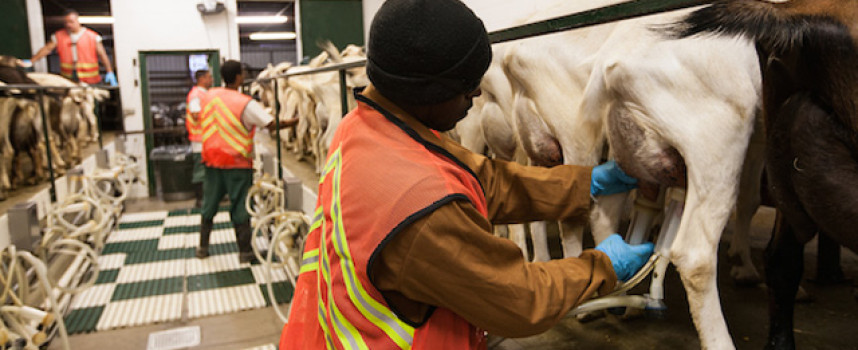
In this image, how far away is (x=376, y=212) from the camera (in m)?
1.17

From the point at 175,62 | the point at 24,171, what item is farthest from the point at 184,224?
the point at 175,62

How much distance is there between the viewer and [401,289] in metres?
1.17

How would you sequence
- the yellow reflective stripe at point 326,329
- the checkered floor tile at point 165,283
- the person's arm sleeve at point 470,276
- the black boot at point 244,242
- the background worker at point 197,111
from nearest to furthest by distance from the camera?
the person's arm sleeve at point 470,276
the yellow reflective stripe at point 326,329
the checkered floor tile at point 165,283
the black boot at point 244,242
the background worker at point 197,111

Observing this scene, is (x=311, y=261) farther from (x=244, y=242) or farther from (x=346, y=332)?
(x=244, y=242)

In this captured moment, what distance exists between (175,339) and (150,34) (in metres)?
8.79

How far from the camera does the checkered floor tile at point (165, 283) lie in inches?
179

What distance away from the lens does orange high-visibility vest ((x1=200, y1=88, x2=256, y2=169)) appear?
523 cm

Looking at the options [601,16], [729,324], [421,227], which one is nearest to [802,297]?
[729,324]

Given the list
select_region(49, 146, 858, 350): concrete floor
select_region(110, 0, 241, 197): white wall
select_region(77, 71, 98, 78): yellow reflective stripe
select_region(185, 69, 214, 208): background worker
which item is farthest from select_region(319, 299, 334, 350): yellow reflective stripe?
select_region(77, 71, 98, 78): yellow reflective stripe

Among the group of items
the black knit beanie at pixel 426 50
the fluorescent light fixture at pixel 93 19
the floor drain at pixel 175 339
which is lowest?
the floor drain at pixel 175 339

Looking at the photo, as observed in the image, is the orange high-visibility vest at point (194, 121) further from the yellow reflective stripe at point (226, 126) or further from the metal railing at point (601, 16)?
the metal railing at point (601, 16)

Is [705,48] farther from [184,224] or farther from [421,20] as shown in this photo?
[184,224]

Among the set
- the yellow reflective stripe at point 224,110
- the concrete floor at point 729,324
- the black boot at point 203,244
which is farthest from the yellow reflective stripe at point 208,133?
the concrete floor at point 729,324

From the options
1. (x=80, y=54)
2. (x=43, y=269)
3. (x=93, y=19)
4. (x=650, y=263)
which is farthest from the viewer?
(x=93, y=19)
